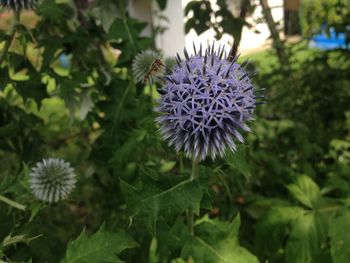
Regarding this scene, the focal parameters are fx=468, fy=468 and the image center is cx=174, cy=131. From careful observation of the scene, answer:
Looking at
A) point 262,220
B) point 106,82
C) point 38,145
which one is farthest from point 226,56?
point 38,145

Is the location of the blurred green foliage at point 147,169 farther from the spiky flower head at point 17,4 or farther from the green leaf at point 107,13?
the spiky flower head at point 17,4

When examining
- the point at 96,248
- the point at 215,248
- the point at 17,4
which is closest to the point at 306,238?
the point at 215,248

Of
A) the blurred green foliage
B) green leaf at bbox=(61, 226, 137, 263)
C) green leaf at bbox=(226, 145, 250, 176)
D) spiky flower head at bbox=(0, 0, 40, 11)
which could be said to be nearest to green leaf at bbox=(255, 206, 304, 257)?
the blurred green foliage

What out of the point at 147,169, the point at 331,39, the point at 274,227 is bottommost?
the point at 274,227

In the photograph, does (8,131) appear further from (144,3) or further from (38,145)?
(144,3)

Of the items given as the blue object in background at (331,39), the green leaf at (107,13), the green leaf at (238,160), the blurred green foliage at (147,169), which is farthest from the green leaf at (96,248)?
the blue object in background at (331,39)

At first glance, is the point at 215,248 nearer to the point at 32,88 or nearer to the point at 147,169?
the point at 147,169
